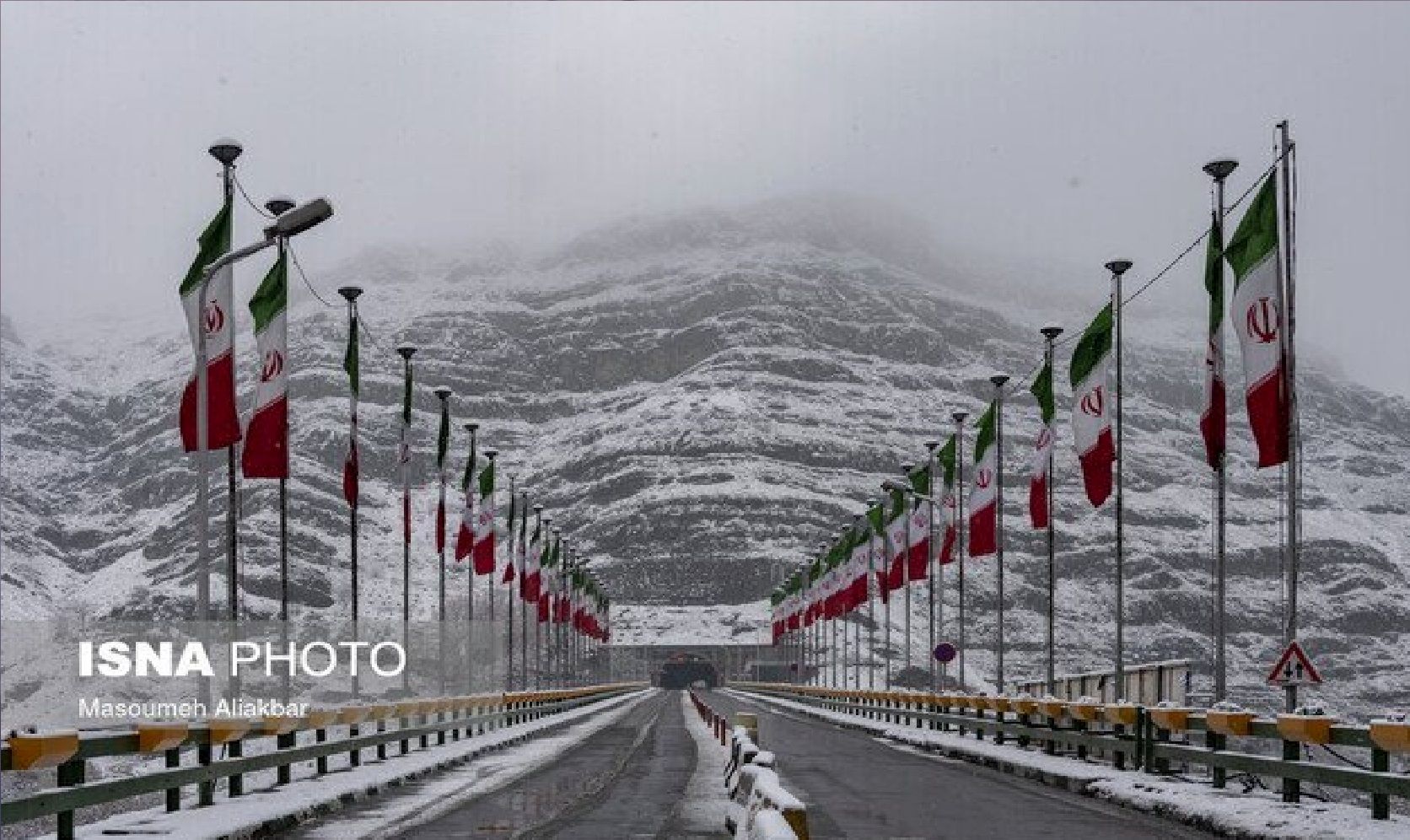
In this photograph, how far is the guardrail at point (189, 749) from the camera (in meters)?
13.7

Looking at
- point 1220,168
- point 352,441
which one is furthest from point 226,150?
point 1220,168

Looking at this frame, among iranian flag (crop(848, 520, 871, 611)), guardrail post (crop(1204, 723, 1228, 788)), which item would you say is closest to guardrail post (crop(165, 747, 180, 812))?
guardrail post (crop(1204, 723, 1228, 788))

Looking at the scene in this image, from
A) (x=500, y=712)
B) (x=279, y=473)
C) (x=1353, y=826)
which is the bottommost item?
(x=500, y=712)

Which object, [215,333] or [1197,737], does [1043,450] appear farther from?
[215,333]

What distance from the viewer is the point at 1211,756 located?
71.4ft

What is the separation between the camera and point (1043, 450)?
1661 inches

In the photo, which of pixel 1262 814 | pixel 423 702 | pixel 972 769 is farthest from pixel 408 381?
pixel 1262 814

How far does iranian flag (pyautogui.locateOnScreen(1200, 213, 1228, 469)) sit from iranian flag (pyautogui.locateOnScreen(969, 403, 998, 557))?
56.5 ft

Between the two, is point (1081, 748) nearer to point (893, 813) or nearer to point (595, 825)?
point (893, 813)

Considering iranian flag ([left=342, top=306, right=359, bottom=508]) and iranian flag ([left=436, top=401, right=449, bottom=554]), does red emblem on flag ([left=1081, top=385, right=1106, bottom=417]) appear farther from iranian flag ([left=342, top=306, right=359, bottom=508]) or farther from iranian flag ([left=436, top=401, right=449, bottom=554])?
iranian flag ([left=436, top=401, right=449, bottom=554])

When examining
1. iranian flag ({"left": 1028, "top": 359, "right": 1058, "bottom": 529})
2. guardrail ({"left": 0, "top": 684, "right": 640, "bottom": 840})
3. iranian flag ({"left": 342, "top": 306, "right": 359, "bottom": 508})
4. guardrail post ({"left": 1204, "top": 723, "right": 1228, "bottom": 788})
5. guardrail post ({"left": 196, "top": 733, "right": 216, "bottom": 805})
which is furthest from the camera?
iranian flag ({"left": 1028, "top": 359, "right": 1058, "bottom": 529})

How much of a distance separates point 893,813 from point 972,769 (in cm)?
1194

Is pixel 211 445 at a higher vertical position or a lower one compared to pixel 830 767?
higher

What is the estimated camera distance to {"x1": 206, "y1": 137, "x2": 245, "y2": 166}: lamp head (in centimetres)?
2652
